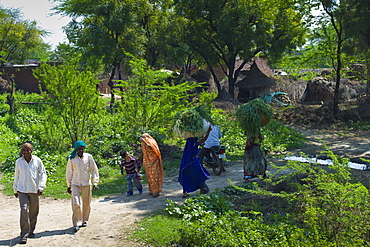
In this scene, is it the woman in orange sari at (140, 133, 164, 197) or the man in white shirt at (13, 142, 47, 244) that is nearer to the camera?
the man in white shirt at (13, 142, 47, 244)

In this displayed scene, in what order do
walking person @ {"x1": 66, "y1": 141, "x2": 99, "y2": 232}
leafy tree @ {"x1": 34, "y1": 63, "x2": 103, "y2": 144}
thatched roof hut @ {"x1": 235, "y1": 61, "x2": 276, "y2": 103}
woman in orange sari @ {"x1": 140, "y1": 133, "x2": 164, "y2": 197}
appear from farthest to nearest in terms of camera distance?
thatched roof hut @ {"x1": 235, "y1": 61, "x2": 276, "y2": 103}
leafy tree @ {"x1": 34, "y1": 63, "x2": 103, "y2": 144}
woman in orange sari @ {"x1": 140, "y1": 133, "x2": 164, "y2": 197}
walking person @ {"x1": 66, "y1": 141, "x2": 99, "y2": 232}

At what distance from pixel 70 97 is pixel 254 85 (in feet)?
71.4

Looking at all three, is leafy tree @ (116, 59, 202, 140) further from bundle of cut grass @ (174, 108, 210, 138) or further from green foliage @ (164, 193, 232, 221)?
green foliage @ (164, 193, 232, 221)

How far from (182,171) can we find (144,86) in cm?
600

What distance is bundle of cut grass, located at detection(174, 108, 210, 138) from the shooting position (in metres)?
9.16

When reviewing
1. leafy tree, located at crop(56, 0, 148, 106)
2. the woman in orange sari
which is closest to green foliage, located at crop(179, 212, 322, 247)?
the woman in orange sari

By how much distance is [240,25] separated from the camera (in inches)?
1166

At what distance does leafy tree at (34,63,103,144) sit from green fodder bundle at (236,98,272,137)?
5.74 metres

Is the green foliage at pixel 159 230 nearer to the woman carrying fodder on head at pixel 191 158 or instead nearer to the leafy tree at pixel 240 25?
the woman carrying fodder on head at pixel 191 158

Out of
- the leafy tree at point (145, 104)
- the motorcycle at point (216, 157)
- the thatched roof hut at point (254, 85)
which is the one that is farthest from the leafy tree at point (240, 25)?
the motorcycle at point (216, 157)

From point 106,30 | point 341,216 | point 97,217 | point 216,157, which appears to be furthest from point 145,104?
point 106,30

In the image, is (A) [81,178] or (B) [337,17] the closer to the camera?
(A) [81,178]

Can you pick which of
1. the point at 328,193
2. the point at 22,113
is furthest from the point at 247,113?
the point at 22,113

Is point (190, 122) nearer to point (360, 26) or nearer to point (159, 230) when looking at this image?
point (159, 230)
